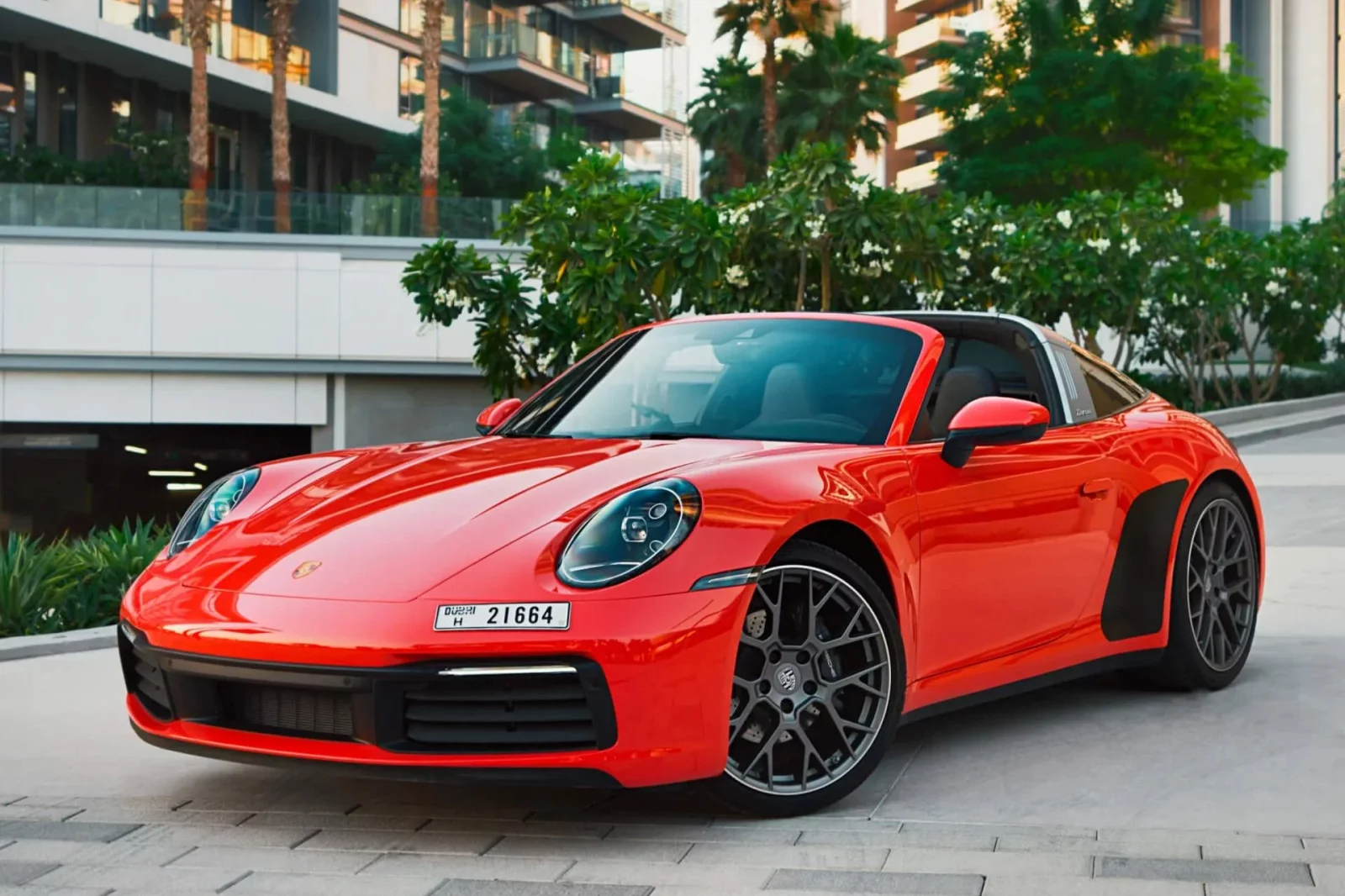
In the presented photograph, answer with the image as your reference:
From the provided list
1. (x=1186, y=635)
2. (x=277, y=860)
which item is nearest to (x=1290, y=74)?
(x=1186, y=635)

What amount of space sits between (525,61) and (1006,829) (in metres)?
52.5

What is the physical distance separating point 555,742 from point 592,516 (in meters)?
0.56

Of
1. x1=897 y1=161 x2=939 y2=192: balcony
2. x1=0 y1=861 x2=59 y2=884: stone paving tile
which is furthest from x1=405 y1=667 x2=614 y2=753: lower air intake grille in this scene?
x1=897 y1=161 x2=939 y2=192: balcony

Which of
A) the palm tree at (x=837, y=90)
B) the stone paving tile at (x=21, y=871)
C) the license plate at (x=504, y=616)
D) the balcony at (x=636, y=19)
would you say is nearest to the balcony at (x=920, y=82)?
the balcony at (x=636, y=19)

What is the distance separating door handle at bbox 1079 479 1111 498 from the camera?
5688 millimetres

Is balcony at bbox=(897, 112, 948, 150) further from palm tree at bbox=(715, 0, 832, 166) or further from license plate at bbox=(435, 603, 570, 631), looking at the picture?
license plate at bbox=(435, 603, 570, 631)

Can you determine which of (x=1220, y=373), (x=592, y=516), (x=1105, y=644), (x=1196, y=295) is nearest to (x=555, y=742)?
(x=592, y=516)

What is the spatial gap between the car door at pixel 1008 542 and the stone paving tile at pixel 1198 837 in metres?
0.78

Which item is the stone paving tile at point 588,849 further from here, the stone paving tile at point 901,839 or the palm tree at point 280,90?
the palm tree at point 280,90

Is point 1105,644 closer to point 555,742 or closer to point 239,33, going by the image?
point 555,742

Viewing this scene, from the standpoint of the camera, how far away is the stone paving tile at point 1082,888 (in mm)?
3814

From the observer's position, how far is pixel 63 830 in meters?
4.51

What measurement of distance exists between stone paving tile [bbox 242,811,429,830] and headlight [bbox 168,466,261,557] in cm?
87

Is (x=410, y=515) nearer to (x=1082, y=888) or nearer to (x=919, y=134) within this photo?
(x=1082, y=888)
